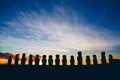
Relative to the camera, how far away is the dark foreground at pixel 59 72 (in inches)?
259

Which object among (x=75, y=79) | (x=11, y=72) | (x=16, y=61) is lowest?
(x=75, y=79)

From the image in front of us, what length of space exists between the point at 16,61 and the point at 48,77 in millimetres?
2028

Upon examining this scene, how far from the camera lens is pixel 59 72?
22.1 ft

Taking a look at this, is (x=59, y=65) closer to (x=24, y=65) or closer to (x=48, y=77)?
(x=48, y=77)

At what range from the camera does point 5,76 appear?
21.6ft

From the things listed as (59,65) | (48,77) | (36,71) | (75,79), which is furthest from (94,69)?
(36,71)

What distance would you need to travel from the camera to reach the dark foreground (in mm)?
6578

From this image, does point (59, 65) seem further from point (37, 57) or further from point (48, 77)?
point (37, 57)

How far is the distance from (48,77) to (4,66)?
7.83 ft

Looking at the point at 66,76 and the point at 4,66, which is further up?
the point at 4,66

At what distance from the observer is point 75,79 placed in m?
6.79

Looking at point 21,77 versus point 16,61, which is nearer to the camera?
point 21,77

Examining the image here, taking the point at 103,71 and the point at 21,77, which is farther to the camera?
the point at 103,71

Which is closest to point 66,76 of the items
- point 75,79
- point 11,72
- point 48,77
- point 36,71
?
point 75,79
